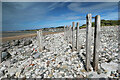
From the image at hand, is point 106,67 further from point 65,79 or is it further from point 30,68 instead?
point 30,68

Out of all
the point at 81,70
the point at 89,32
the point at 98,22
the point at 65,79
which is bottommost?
the point at 65,79

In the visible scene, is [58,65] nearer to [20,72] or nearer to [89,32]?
[20,72]

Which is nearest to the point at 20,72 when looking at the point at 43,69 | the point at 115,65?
the point at 43,69

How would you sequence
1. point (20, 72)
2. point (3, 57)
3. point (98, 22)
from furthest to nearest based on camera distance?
point (3, 57)
point (20, 72)
point (98, 22)

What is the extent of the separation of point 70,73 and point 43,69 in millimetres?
1657

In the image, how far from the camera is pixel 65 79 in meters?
3.60

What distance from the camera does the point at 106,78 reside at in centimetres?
332

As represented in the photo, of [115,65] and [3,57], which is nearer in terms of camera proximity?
[115,65]

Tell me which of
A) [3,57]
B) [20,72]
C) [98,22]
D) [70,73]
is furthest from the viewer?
[3,57]

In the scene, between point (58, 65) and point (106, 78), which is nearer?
point (106, 78)

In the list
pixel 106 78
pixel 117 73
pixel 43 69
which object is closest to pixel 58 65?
pixel 43 69

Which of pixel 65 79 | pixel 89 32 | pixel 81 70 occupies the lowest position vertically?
pixel 65 79

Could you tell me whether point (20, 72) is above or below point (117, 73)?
below

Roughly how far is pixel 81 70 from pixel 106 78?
1.17 m
